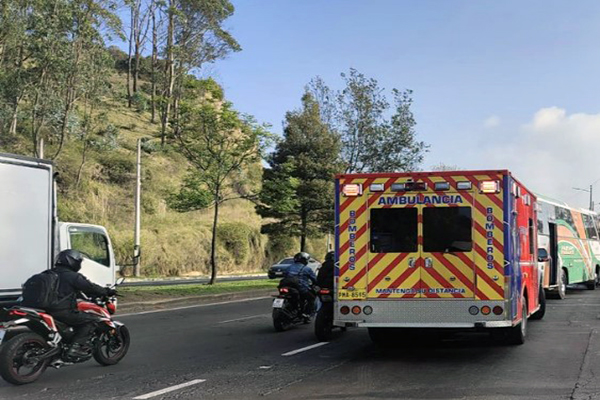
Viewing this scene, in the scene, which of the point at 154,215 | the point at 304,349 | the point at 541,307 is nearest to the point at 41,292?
the point at 304,349

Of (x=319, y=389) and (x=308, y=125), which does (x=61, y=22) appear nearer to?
(x=308, y=125)

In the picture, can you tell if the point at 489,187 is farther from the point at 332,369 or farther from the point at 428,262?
the point at 332,369

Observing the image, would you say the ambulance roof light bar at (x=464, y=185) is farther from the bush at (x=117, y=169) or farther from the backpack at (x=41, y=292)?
the bush at (x=117, y=169)

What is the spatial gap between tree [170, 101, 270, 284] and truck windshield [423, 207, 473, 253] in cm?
1552

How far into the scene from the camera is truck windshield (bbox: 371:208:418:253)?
9.30 metres

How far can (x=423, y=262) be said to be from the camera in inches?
360

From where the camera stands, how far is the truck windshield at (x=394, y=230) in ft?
30.5

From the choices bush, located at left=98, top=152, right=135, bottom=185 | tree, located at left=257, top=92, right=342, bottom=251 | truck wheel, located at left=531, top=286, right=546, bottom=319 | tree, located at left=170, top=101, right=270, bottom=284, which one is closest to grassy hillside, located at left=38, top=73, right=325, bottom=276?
bush, located at left=98, top=152, right=135, bottom=185

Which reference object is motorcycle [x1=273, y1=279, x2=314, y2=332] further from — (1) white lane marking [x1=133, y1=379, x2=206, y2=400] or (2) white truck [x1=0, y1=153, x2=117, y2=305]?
(1) white lane marking [x1=133, y1=379, x2=206, y2=400]

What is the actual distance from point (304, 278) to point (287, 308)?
72cm

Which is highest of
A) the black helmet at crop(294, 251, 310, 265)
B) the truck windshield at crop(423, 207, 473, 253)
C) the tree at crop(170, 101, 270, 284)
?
the tree at crop(170, 101, 270, 284)

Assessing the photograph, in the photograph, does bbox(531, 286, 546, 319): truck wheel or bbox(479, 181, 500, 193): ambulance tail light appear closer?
bbox(479, 181, 500, 193): ambulance tail light

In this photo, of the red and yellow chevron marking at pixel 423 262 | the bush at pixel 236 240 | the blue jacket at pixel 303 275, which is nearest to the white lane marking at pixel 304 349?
the red and yellow chevron marking at pixel 423 262

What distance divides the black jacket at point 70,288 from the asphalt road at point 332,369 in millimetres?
934
